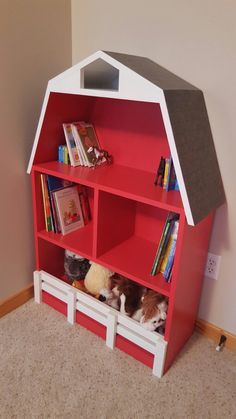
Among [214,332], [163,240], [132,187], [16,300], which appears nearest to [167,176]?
[132,187]

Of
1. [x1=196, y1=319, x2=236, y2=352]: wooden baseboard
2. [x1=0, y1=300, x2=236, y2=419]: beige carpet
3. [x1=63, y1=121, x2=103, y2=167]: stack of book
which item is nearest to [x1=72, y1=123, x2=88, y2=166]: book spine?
[x1=63, y1=121, x2=103, y2=167]: stack of book

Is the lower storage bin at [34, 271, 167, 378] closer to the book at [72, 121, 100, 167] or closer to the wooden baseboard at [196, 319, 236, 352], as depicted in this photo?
the wooden baseboard at [196, 319, 236, 352]

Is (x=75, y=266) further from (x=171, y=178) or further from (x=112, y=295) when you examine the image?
(x=171, y=178)

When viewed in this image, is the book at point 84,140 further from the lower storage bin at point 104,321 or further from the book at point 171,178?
the lower storage bin at point 104,321

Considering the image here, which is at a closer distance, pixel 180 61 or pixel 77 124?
pixel 180 61

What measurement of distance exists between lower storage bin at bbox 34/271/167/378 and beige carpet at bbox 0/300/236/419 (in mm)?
40

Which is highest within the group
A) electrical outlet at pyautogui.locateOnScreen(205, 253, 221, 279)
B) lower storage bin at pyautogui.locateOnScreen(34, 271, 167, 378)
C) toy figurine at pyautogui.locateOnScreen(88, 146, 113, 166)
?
toy figurine at pyautogui.locateOnScreen(88, 146, 113, 166)

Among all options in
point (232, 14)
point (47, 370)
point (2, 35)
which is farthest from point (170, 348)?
point (2, 35)

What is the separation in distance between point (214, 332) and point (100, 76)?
1212 mm

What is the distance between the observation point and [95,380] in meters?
1.30

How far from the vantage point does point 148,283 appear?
4.18 feet

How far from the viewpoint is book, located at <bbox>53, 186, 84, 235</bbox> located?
1.55 metres

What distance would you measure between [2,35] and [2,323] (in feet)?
4.09

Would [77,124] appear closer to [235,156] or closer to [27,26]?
[27,26]
